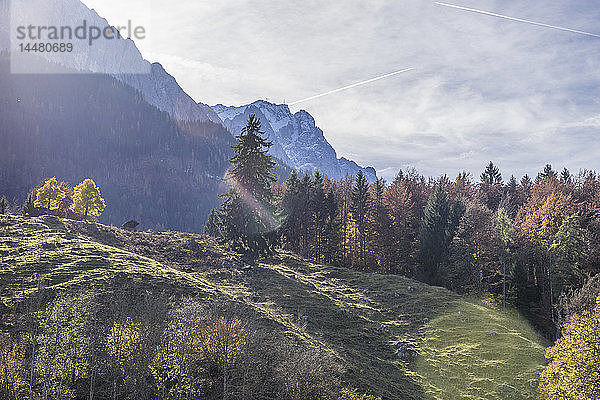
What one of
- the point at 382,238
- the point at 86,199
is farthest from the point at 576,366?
the point at 86,199

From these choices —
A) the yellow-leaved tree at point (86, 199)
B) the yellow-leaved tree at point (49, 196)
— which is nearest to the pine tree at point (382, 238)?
the yellow-leaved tree at point (86, 199)

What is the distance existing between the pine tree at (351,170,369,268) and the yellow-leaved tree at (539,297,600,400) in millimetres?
42873

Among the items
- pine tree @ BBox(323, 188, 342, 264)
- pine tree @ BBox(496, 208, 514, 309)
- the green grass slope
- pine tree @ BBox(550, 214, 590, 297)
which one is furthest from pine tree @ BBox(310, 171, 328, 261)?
pine tree @ BBox(550, 214, 590, 297)

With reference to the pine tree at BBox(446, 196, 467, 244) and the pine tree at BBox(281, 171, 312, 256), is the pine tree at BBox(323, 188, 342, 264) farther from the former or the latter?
the pine tree at BBox(446, 196, 467, 244)

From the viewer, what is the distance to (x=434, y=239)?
61250 mm

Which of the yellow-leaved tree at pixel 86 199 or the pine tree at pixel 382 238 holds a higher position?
the yellow-leaved tree at pixel 86 199

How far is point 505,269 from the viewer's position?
59.1 meters

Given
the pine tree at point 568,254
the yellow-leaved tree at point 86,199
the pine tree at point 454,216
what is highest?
the yellow-leaved tree at point 86,199

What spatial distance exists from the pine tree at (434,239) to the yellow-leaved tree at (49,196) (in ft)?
247

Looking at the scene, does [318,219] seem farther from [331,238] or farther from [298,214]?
[331,238]

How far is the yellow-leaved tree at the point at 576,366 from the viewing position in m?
24.0

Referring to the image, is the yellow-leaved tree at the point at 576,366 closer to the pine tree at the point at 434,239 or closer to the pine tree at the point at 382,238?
the pine tree at the point at 434,239

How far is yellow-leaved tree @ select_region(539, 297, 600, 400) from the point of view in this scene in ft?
78.7

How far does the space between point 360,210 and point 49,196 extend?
2620 inches
